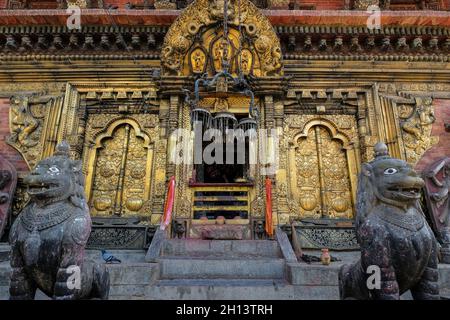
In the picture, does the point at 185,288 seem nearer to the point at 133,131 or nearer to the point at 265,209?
the point at 265,209

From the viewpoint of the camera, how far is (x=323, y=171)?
26.4 ft

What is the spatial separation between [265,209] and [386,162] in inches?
161

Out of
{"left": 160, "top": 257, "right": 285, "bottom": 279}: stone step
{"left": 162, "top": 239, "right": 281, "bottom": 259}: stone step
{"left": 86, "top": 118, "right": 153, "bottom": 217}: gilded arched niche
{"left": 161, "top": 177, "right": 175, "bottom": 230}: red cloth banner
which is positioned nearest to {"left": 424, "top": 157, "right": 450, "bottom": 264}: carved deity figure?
{"left": 162, "top": 239, "right": 281, "bottom": 259}: stone step

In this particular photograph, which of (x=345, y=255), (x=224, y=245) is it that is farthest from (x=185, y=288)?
(x=345, y=255)

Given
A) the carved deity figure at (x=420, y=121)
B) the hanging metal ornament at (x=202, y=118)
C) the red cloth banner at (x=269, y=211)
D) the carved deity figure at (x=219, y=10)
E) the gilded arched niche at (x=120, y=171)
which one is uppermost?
the carved deity figure at (x=219, y=10)

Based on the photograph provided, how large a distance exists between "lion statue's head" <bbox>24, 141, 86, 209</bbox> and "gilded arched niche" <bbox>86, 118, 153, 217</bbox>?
13.5ft

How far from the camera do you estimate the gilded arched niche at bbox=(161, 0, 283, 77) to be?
806cm

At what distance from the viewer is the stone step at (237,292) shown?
4074 millimetres

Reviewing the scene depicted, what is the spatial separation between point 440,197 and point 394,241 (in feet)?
17.7

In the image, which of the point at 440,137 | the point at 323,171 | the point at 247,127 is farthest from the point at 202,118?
the point at 440,137

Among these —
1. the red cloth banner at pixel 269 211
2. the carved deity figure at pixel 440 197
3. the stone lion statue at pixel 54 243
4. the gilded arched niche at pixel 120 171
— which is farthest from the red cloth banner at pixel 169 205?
the carved deity figure at pixel 440 197

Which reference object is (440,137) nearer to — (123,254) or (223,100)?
(223,100)

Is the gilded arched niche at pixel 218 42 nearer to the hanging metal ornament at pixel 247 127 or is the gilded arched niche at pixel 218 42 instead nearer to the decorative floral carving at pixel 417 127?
the hanging metal ornament at pixel 247 127

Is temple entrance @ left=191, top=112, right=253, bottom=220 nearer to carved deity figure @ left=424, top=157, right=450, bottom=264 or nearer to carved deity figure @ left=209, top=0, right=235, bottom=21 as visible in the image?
carved deity figure @ left=209, top=0, right=235, bottom=21
